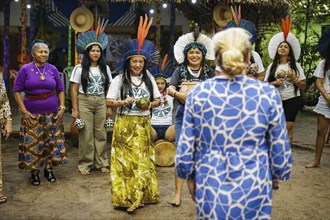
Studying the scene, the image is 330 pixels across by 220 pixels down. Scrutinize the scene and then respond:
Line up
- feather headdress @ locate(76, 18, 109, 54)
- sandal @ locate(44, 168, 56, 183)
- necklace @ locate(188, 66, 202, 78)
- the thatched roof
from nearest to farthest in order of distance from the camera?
necklace @ locate(188, 66, 202, 78), sandal @ locate(44, 168, 56, 183), feather headdress @ locate(76, 18, 109, 54), the thatched roof

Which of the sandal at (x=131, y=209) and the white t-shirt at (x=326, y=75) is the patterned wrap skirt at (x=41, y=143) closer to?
the sandal at (x=131, y=209)

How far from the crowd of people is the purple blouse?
1 centimetres

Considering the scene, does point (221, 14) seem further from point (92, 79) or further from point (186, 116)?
point (186, 116)

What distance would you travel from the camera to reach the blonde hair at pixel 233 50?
2.23 meters

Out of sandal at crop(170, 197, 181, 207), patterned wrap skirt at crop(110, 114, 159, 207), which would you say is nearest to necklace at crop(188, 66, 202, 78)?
patterned wrap skirt at crop(110, 114, 159, 207)

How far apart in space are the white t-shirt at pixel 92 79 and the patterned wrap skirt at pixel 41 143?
1.86 ft

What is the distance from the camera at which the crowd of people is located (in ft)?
7.47

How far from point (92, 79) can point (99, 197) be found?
157 cm

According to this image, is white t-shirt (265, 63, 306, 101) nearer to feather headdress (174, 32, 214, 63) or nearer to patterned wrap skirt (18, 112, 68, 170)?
feather headdress (174, 32, 214, 63)

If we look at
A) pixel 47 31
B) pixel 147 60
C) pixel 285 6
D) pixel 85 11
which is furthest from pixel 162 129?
pixel 47 31

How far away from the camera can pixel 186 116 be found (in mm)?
2389

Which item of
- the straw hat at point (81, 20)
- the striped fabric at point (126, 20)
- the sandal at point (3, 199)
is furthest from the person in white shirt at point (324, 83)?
the striped fabric at point (126, 20)

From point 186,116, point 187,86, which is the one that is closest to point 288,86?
point 187,86

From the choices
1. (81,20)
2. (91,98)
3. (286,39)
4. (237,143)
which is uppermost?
(81,20)
